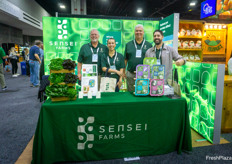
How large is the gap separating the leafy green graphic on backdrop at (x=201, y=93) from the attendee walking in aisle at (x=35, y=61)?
502 cm

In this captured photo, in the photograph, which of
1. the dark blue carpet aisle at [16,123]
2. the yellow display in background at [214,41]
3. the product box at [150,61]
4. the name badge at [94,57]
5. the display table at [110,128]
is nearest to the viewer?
the display table at [110,128]

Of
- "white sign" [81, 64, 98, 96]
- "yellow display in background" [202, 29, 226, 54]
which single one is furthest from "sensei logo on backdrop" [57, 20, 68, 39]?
"yellow display in background" [202, 29, 226, 54]

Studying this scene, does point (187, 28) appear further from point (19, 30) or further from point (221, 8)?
point (19, 30)

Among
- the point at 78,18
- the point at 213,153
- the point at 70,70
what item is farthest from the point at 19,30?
the point at 213,153

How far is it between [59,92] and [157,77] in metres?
1.14

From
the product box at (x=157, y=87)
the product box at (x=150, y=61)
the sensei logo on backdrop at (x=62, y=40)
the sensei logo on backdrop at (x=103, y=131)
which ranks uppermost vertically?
the sensei logo on backdrop at (x=62, y=40)

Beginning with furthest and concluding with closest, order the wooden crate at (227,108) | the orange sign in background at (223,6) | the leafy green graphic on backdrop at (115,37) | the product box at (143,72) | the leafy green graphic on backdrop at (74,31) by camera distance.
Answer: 1. the leafy green graphic on backdrop at (115,37)
2. the orange sign in background at (223,6)
3. the leafy green graphic on backdrop at (74,31)
4. the wooden crate at (227,108)
5. the product box at (143,72)

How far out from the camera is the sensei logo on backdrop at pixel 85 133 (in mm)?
1975

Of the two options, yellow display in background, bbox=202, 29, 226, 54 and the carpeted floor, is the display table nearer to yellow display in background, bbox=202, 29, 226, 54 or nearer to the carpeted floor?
the carpeted floor

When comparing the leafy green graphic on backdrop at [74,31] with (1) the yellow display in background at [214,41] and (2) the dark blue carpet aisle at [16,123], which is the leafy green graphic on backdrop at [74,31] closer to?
(2) the dark blue carpet aisle at [16,123]

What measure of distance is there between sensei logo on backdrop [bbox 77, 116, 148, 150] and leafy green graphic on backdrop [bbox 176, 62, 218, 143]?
1088 mm

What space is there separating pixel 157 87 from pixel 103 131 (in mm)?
818

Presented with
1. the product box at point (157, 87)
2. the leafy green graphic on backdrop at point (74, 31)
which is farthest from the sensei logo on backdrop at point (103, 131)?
the leafy green graphic on backdrop at point (74, 31)

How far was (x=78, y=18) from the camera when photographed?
4516 mm
